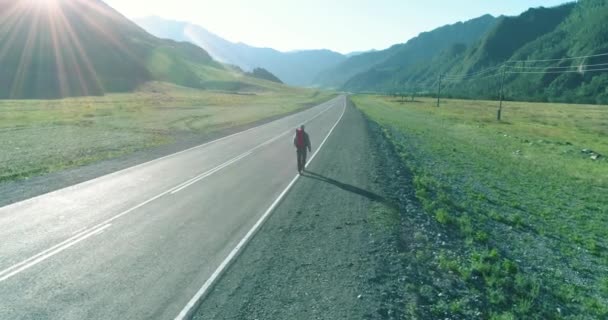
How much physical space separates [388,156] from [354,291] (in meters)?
16.0

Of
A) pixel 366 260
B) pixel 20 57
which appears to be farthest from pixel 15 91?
pixel 366 260

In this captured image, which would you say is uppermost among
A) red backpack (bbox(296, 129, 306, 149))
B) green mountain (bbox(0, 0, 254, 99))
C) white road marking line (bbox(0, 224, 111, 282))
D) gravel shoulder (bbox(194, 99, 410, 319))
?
green mountain (bbox(0, 0, 254, 99))

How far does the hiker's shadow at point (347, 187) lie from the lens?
44.2 ft

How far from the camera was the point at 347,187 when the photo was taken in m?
14.8

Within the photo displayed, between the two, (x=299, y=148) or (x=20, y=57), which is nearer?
(x=299, y=148)

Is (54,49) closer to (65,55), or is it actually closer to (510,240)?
(65,55)

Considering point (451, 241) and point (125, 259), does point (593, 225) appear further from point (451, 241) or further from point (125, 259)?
point (125, 259)

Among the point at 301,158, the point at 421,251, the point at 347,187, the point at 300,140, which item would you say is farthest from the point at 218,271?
the point at 300,140

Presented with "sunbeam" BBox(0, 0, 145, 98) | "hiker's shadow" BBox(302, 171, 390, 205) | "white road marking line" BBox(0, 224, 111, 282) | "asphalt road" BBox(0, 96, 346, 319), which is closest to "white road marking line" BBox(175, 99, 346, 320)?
"asphalt road" BBox(0, 96, 346, 319)

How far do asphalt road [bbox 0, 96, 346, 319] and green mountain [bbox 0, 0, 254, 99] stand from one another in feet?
343

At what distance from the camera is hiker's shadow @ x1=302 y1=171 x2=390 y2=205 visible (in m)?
13.5

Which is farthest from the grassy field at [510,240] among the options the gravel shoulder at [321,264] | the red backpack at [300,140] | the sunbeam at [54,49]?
the sunbeam at [54,49]

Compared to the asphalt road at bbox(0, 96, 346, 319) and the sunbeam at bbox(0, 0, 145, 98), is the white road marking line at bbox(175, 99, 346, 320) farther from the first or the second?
the sunbeam at bbox(0, 0, 145, 98)

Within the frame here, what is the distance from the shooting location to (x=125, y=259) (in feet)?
27.2
